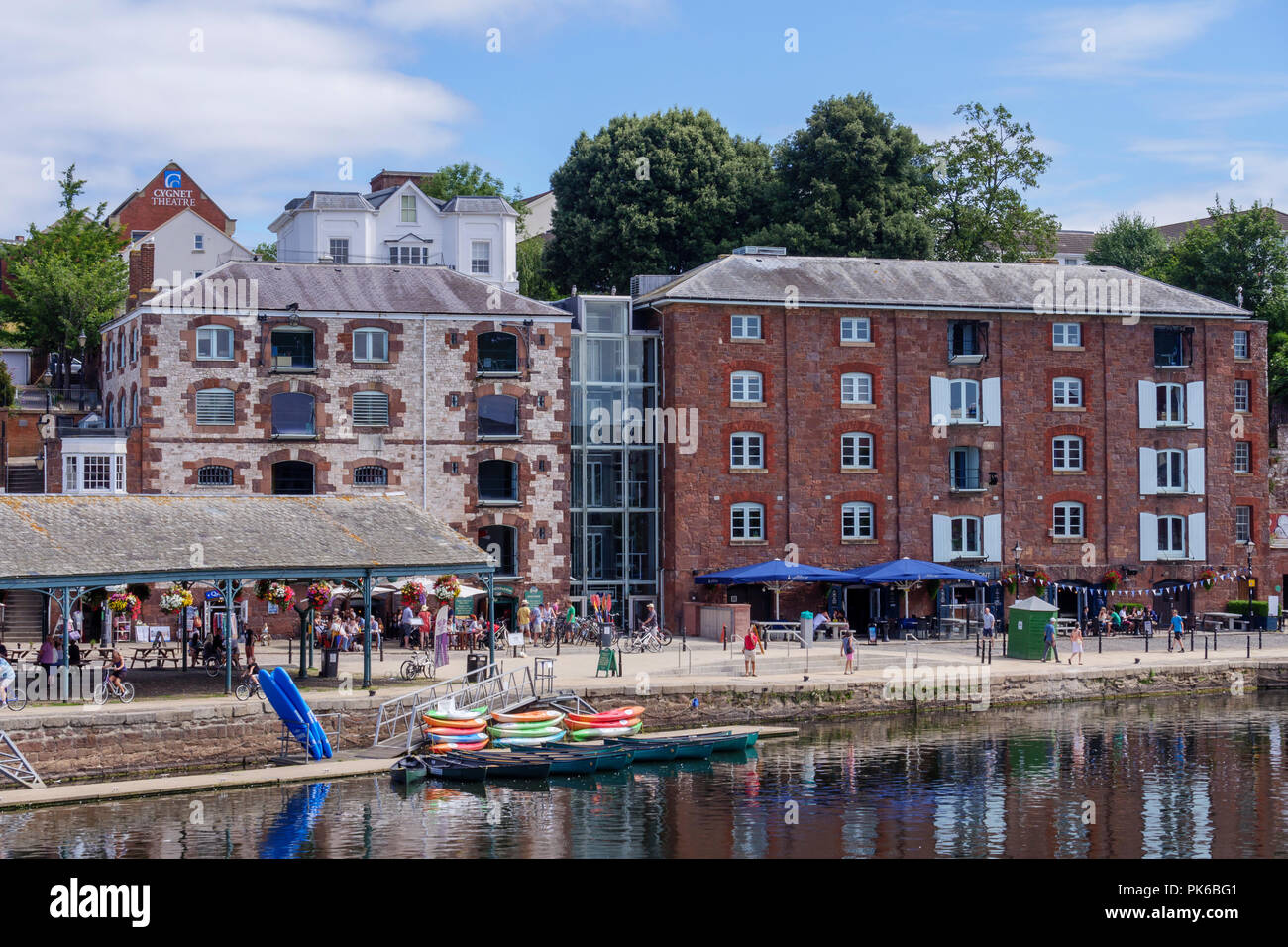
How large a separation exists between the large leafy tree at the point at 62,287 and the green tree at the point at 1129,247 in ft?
173

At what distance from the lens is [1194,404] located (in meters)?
62.8

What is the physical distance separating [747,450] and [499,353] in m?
9.75

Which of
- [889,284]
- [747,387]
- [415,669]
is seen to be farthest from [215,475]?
→ [889,284]

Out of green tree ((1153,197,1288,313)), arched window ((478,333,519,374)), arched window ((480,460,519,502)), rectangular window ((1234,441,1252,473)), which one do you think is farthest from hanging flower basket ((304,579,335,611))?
green tree ((1153,197,1288,313))

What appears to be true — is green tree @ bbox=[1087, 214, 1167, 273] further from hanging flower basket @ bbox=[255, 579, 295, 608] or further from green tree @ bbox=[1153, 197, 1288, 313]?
hanging flower basket @ bbox=[255, 579, 295, 608]

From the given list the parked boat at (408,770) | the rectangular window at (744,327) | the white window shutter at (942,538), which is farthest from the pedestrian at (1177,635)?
the parked boat at (408,770)

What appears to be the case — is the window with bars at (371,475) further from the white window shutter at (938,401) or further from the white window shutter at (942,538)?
the white window shutter at (938,401)

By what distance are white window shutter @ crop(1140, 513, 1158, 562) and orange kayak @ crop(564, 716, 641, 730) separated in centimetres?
2899

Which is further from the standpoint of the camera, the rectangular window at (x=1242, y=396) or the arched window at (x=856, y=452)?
the rectangular window at (x=1242, y=396)

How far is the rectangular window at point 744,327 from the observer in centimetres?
5797

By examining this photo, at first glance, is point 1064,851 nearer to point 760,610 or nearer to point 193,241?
point 760,610

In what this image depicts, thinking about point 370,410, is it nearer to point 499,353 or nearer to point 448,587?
point 499,353

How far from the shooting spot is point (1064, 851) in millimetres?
29500
